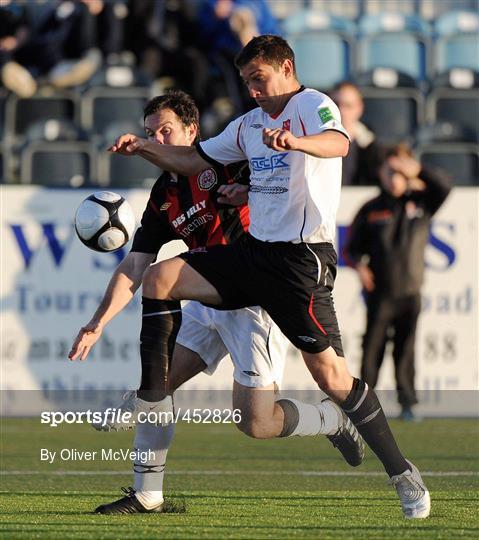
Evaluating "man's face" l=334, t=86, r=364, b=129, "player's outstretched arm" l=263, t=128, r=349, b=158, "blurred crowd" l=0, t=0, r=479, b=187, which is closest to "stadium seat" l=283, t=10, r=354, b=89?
"blurred crowd" l=0, t=0, r=479, b=187

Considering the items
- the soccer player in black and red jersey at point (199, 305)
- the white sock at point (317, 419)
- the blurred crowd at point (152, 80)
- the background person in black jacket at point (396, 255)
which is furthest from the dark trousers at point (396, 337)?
the soccer player in black and red jersey at point (199, 305)

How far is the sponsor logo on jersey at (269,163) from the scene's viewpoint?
592 centimetres

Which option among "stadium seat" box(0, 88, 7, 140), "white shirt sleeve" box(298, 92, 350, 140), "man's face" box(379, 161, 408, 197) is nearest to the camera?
"white shirt sleeve" box(298, 92, 350, 140)

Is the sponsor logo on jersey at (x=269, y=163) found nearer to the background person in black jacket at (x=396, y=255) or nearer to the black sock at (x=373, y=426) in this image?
the black sock at (x=373, y=426)

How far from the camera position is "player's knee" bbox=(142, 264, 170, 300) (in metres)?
5.86

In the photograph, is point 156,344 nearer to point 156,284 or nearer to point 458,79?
point 156,284

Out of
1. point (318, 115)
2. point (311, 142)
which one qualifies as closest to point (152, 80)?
point (318, 115)

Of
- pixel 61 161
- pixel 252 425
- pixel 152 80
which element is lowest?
pixel 252 425

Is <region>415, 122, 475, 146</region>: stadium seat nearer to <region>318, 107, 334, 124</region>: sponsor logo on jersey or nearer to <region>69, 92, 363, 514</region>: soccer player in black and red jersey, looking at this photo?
<region>69, 92, 363, 514</region>: soccer player in black and red jersey

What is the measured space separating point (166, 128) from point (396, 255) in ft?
18.4

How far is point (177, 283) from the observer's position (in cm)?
588

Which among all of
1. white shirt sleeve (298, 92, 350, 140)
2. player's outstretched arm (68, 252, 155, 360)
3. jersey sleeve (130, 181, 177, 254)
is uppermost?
white shirt sleeve (298, 92, 350, 140)

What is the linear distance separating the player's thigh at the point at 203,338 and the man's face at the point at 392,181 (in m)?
5.41

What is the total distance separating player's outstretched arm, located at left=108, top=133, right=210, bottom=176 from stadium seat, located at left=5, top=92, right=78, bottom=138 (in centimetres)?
807
